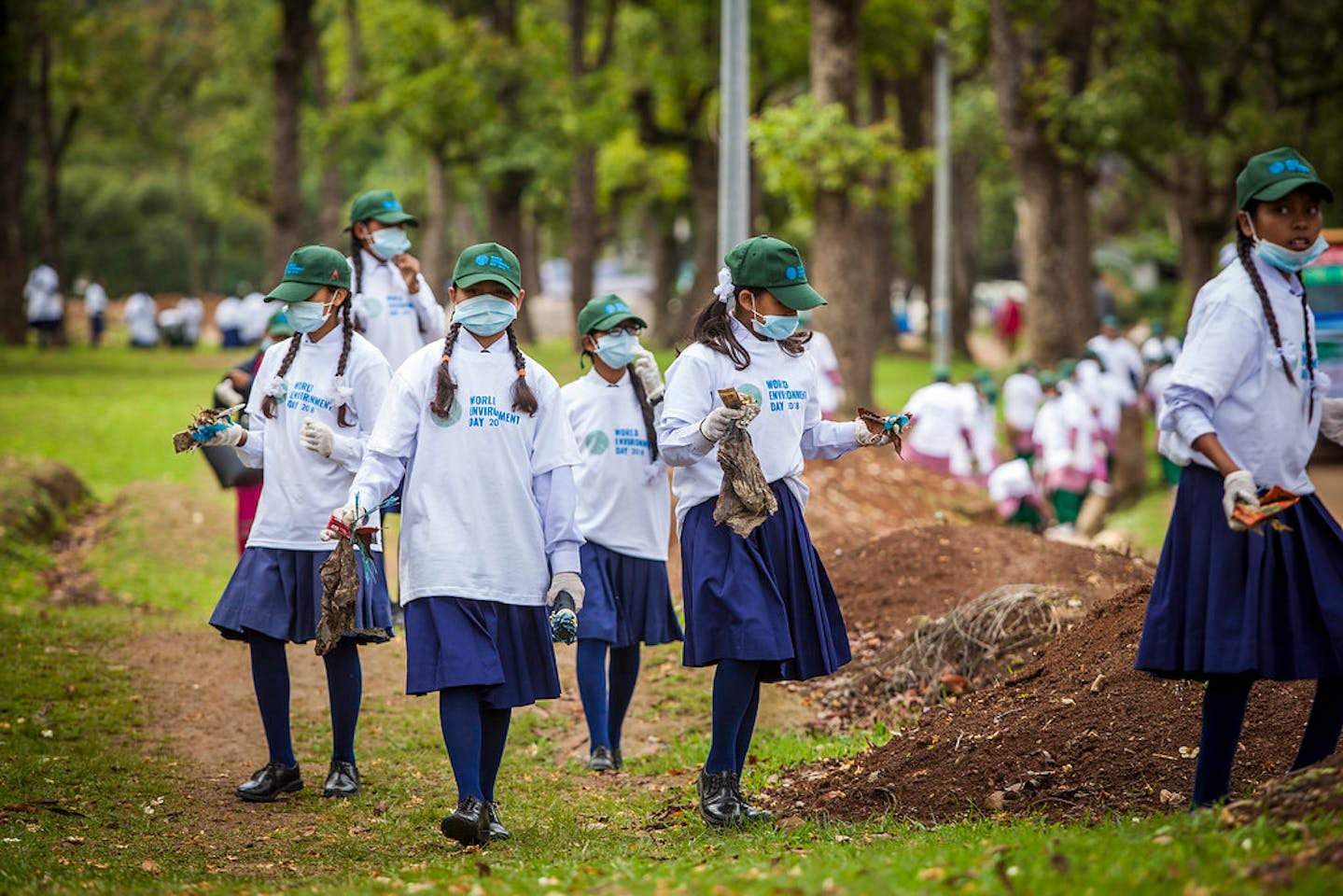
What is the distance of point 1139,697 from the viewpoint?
22.4ft

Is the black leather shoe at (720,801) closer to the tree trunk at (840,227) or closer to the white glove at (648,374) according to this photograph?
the white glove at (648,374)

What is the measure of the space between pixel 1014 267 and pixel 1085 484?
56838 mm

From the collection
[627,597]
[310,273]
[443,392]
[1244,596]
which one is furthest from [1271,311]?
[310,273]

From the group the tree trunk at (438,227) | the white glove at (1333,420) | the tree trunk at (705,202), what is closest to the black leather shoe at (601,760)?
the white glove at (1333,420)

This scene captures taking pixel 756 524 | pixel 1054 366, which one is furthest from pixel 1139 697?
pixel 1054 366

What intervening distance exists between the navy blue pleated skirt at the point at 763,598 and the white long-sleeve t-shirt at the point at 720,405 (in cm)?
9

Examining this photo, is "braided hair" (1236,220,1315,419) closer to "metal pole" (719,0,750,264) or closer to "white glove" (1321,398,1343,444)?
"white glove" (1321,398,1343,444)

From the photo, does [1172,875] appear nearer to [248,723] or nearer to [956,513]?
[248,723]

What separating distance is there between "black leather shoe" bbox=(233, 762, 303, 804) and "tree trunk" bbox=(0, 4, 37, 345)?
87.2ft

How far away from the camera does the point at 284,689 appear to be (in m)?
7.05

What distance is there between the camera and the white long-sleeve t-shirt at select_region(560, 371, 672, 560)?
792cm

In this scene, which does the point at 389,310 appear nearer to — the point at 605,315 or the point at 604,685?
the point at 605,315

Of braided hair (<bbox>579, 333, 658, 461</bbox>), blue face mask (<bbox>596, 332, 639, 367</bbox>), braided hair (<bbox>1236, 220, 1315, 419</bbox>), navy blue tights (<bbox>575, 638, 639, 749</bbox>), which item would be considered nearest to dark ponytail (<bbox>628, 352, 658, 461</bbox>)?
braided hair (<bbox>579, 333, 658, 461</bbox>)

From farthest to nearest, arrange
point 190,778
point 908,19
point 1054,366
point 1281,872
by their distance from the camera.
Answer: point 908,19 < point 1054,366 < point 190,778 < point 1281,872
